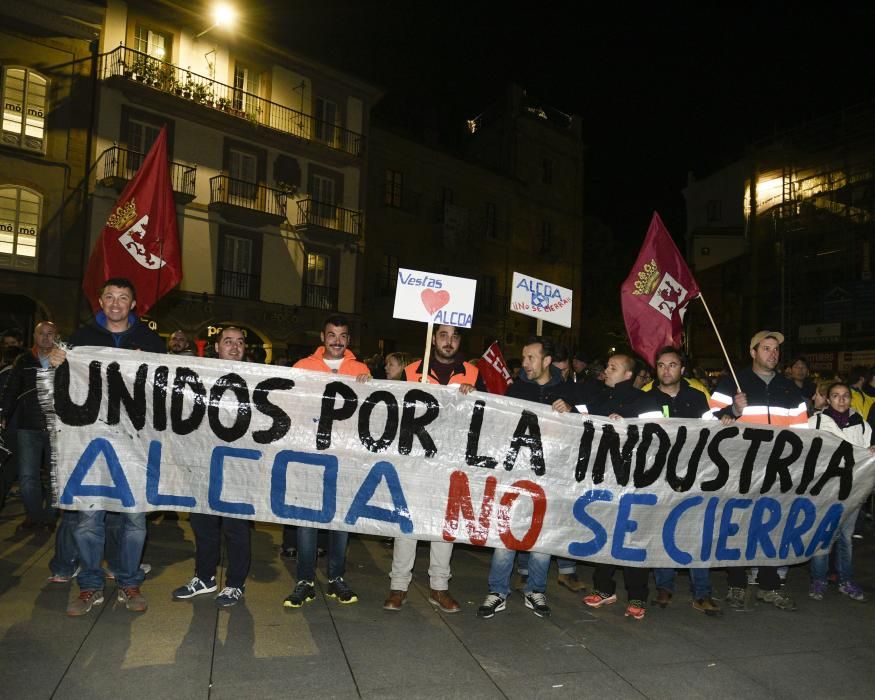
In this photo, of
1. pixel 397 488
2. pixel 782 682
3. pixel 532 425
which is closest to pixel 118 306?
pixel 397 488

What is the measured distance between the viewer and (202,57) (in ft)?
66.7

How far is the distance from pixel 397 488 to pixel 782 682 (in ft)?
7.96

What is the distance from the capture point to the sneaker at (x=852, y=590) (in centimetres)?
532

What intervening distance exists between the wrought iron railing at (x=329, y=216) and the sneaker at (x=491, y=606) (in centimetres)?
1872

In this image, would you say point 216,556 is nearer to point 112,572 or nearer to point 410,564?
point 112,572

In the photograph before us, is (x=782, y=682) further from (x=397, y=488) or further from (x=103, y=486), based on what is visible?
(x=103, y=486)

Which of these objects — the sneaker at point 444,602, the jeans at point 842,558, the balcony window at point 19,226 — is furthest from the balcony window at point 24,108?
the jeans at point 842,558

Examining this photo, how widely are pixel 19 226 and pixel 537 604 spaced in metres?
17.1

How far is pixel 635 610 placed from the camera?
4.69 m

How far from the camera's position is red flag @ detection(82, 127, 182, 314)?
240 inches

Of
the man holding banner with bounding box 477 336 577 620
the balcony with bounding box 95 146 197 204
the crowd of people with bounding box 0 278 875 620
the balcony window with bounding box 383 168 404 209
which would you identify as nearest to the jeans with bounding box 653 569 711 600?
the crowd of people with bounding box 0 278 875 620

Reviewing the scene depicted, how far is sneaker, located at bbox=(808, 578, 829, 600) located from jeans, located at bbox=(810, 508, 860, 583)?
22 mm

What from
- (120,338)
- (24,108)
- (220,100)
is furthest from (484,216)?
(120,338)

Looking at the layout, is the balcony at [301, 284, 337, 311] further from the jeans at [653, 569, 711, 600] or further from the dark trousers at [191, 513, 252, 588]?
the jeans at [653, 569, 711, 600]
